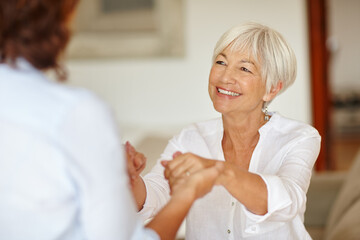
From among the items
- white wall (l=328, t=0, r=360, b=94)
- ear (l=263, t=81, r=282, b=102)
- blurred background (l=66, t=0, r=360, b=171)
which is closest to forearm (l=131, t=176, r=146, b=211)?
ear (l=263, t=81, r=282, b=102)

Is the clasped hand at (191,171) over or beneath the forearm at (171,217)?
over

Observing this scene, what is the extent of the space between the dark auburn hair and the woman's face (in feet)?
3.10

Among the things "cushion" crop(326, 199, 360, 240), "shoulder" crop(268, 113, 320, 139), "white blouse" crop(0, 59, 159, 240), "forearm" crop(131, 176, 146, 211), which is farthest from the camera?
"cushion" crop(326, 199, 360, 240)

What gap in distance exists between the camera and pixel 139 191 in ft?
5.62

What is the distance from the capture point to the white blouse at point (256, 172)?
173cm

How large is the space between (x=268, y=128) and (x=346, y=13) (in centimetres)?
855

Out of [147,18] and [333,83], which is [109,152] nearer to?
[147,18]

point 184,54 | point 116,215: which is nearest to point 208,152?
point 116,215

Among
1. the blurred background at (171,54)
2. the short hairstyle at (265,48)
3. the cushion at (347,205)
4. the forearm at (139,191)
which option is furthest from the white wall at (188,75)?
the forearm at (139,191)

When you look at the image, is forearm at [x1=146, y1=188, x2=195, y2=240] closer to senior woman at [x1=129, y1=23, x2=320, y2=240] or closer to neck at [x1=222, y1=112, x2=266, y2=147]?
senior woman at [x1=129, y1=23, x2=320, y2=240]

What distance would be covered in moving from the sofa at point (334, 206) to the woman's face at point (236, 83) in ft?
2.24

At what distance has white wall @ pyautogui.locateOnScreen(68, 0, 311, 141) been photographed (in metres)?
4.68

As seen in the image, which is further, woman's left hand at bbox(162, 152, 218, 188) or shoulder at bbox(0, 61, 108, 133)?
woman's left hand at bbox(162, 152, 218, 188)

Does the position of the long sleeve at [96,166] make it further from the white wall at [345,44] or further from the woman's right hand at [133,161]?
the white wall at [345,44]
